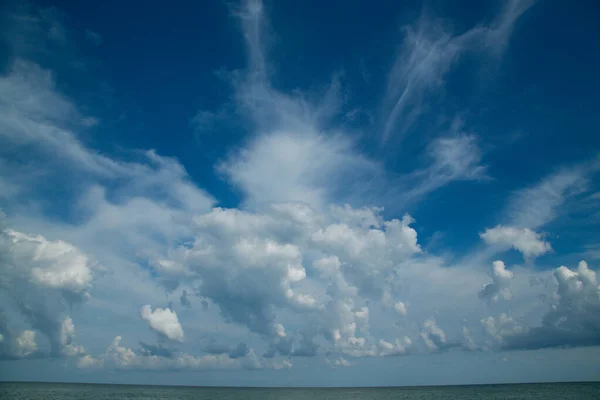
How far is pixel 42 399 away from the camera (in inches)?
6107

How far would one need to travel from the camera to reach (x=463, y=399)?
178m

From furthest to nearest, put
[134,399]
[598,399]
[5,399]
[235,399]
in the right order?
[235,399]
[134,399]
[598,399]
[5,399]

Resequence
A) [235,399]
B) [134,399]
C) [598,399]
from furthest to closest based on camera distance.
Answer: [235,399], [134,399], [598,399]

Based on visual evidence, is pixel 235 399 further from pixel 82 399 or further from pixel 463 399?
pixel 463 399

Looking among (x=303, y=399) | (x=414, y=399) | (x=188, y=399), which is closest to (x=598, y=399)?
(x=414, y=399)

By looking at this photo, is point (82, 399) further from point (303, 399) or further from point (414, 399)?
point (414, 399)

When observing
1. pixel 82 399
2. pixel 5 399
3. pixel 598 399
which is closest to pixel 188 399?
pixel 82 399

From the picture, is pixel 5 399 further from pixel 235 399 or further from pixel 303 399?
pixel 303 399

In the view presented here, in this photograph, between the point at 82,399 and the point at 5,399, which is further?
the point at 82,399

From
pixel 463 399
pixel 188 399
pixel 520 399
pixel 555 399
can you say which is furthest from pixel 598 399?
pixel 188 399

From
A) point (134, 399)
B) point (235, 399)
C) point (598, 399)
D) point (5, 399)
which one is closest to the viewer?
point (5, 399)

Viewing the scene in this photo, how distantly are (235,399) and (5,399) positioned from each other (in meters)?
101

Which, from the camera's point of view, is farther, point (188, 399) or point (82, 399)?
point (188, 399)

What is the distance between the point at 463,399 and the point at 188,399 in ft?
474
